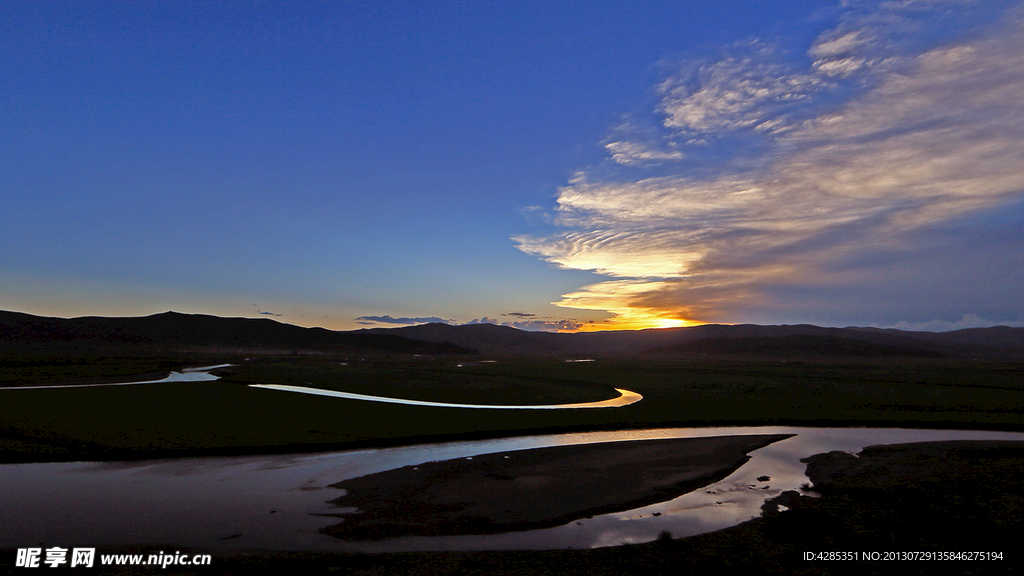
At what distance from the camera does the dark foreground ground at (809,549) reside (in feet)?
35.8

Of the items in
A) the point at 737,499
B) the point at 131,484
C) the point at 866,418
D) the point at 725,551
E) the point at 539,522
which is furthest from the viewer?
the point at 866,418

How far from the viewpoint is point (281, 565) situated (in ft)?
36.0

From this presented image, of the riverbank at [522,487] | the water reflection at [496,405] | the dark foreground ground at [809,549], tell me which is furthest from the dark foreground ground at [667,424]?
the riverbank at [522,487]

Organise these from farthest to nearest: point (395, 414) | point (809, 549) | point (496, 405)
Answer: point (496, 405) → point (395, 414) → point (809, 549)

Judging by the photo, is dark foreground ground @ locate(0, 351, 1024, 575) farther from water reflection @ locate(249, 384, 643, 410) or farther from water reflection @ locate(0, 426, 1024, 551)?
water reflection @ locate(249, 384, 643, 410)

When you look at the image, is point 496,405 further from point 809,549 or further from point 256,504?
point 809,549

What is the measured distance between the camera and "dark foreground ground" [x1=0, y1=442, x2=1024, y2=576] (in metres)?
10.9

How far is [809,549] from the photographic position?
12031 millimetres

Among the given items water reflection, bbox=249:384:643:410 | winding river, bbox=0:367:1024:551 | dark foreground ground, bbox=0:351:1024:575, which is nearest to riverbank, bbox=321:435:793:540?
winding river, bbox=0:367:1024:551

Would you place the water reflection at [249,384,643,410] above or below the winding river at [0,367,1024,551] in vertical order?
below

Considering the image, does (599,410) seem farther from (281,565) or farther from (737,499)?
(281,565)

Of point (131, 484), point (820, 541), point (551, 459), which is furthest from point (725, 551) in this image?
point (131, 484)

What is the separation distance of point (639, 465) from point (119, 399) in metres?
41.3

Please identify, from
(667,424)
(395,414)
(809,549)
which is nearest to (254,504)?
(809,549)
